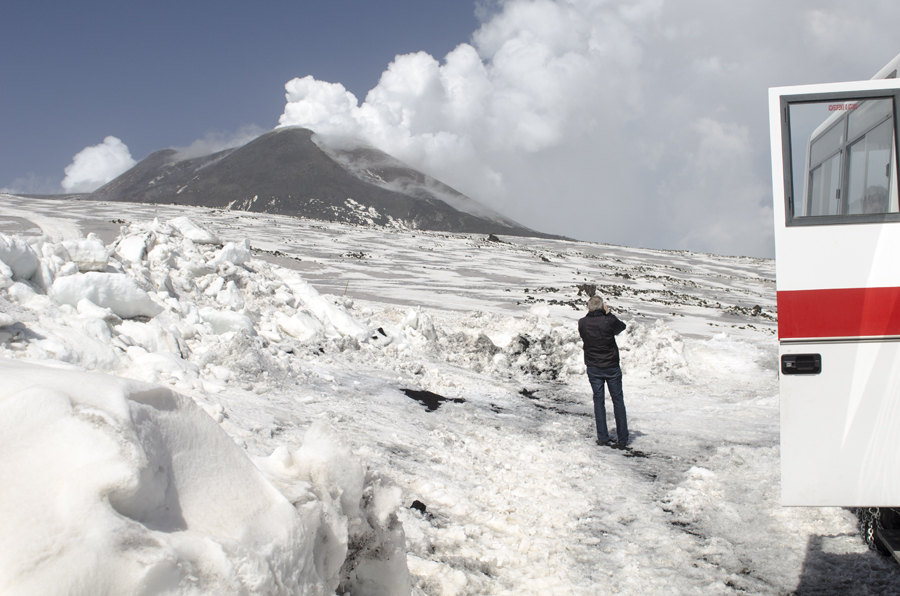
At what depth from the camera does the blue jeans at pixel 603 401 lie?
6543mm

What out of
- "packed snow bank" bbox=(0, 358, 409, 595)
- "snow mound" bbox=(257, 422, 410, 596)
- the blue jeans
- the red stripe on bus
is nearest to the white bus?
the red stripe on bus

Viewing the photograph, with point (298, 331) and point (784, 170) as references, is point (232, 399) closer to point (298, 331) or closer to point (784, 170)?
point (298, 331)

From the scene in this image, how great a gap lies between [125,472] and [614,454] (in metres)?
5.46

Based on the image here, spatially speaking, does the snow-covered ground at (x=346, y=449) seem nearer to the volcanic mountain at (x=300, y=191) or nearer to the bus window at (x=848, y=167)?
the bus window at (x=848, y=167)

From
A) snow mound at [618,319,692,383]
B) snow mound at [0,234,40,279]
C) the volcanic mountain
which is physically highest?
the volcanic mountain

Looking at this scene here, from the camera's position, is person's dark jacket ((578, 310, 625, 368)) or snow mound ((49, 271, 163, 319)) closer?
snow mound ((49, 271, 163, 319))

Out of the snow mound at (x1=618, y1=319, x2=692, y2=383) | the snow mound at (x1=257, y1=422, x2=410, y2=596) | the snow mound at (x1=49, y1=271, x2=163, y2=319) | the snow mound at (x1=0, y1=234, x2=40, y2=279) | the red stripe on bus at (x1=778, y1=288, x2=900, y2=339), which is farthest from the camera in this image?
the snow mound at (x1=618, y1=319, x2=692, y2=383)

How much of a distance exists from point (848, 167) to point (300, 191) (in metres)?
153

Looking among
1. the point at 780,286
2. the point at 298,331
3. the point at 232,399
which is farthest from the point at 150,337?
the point at 780,286

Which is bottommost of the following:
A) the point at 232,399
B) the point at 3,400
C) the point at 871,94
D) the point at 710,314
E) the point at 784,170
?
the point at 710,314

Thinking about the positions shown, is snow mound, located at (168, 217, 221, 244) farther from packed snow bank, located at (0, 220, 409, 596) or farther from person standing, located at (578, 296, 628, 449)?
packed snow bank, located at (0, 220, 409, 596)

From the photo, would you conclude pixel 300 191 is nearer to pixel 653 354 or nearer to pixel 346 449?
pixel 653 354

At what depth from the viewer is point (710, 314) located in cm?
2180

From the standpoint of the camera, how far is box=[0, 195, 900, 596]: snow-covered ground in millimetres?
1713
